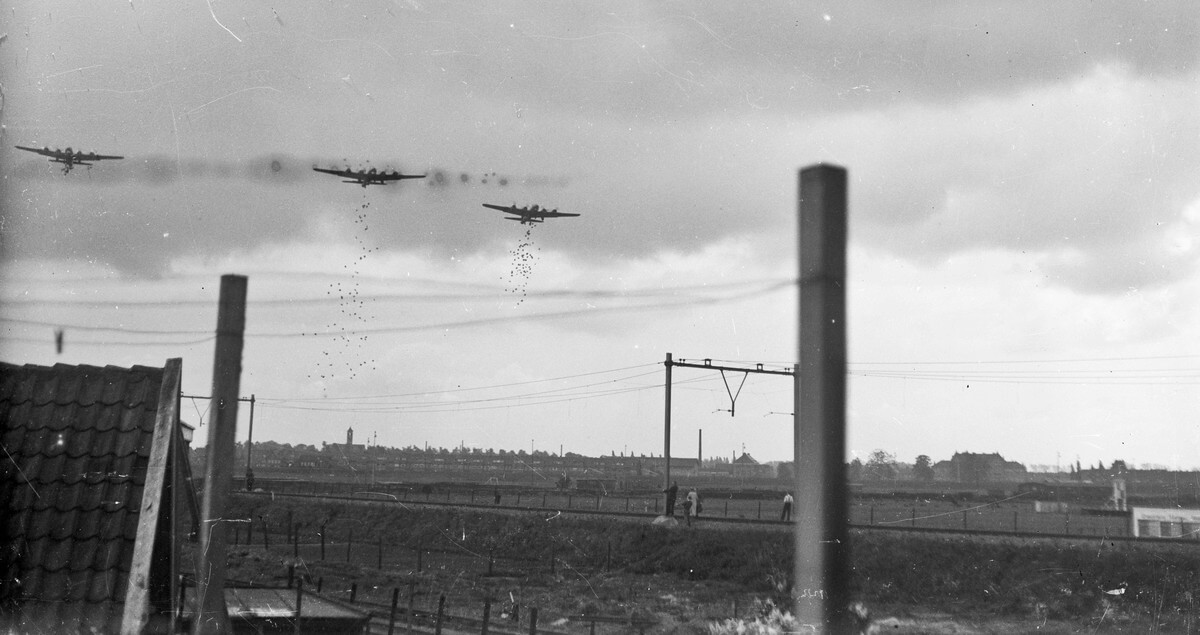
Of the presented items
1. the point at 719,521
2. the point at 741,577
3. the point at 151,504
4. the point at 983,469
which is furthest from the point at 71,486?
the point at 983,469

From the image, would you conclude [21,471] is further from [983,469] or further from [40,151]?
[983,469]

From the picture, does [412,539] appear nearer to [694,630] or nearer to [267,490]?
[267,490]

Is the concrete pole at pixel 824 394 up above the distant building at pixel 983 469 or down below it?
above

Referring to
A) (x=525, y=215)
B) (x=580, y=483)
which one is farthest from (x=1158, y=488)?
(x=525, y=215)

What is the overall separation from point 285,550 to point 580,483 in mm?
37321

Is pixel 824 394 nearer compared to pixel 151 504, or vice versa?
pixel 824 394

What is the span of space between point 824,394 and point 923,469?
100m

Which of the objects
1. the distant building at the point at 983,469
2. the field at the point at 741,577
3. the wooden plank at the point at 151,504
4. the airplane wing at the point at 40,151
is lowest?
the field at the point at 741,577

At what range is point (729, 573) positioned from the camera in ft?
91.8

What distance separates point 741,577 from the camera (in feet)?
89.8

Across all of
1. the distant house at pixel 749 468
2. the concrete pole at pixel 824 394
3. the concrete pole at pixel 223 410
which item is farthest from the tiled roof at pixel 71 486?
the distant house at pixel 749 468

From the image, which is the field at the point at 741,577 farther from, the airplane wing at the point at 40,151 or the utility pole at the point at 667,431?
the airplane wing at the point at 40,151

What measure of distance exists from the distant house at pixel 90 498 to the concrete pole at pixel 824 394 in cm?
355

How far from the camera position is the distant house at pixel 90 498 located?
4719 mm
